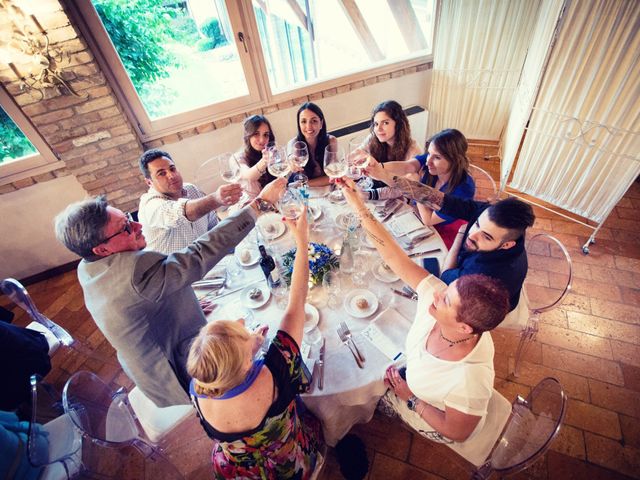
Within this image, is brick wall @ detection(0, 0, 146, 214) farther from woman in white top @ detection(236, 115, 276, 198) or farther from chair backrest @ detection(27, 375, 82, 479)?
chair backrest @ detection(27, 375, 82, 479)

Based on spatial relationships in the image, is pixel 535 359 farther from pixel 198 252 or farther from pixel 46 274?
pixel 46 274

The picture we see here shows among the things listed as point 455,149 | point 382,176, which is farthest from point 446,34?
point 382,176

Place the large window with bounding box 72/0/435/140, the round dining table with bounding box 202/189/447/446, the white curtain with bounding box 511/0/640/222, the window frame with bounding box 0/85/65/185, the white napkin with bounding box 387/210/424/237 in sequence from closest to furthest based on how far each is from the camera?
the round dining table with bounding box 202/189/447/446 < the white napkin with bounding box 387/210/424/237 < the white curtain with bounding box 511/0/640/222 < the window frame with bounding box 0/85/65/185 < the large window with bounding box 72/0/435/140

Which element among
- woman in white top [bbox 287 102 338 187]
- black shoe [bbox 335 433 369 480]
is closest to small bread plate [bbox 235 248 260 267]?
woman in white top [bbox 287 102 338 187]

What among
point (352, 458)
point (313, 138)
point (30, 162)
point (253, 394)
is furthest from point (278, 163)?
point (30, 162)

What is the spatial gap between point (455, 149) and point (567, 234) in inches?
78.9

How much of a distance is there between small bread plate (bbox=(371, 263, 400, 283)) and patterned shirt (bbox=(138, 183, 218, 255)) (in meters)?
1.31

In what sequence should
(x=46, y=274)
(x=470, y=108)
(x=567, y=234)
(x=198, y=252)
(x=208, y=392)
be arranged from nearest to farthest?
(x=208, y=392) < (x=198, y=252) < (x=567, y=234) < (x=46, y=274) < (x=470, y=108)

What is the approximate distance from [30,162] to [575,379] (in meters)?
5.09

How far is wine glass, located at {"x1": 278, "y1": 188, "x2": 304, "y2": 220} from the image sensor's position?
1.67 meters

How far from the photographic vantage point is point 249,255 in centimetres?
208

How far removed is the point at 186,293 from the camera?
1.61 m

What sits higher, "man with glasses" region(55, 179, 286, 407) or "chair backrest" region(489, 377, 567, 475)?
"man with glasses" region(55, 179, 286, 407)

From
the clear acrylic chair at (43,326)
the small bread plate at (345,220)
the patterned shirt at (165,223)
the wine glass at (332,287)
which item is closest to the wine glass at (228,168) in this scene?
the patterned shirt at (165,223)
